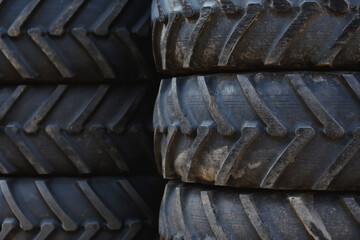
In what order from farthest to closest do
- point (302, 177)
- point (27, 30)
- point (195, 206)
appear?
point (27, 30) → point (195, 206) → point (302, 177)

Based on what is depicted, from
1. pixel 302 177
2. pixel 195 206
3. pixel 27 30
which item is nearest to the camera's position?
pixel 302 177

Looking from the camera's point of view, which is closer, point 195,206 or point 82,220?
point 195,206

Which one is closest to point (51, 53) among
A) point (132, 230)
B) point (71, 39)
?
point (71, 39)

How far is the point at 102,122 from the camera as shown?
142cm

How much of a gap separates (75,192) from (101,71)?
29cm

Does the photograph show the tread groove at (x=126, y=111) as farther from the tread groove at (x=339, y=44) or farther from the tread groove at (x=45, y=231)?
the tread groove at (x=339, y=44)

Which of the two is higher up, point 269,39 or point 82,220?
point 269,39

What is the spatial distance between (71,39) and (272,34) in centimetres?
54

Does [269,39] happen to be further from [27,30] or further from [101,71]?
[27,30]

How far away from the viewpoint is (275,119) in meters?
1.00

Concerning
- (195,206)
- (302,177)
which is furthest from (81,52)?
(302,177)

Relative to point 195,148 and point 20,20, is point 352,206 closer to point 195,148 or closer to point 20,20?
point 195,148

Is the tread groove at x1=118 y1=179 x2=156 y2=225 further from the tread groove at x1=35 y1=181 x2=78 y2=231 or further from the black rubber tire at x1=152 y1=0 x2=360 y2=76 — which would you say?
the black rubber tire at x1=152 y1=0 x2=360 y2=76

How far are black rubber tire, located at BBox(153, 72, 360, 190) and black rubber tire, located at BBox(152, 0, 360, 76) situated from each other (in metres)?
0.03
